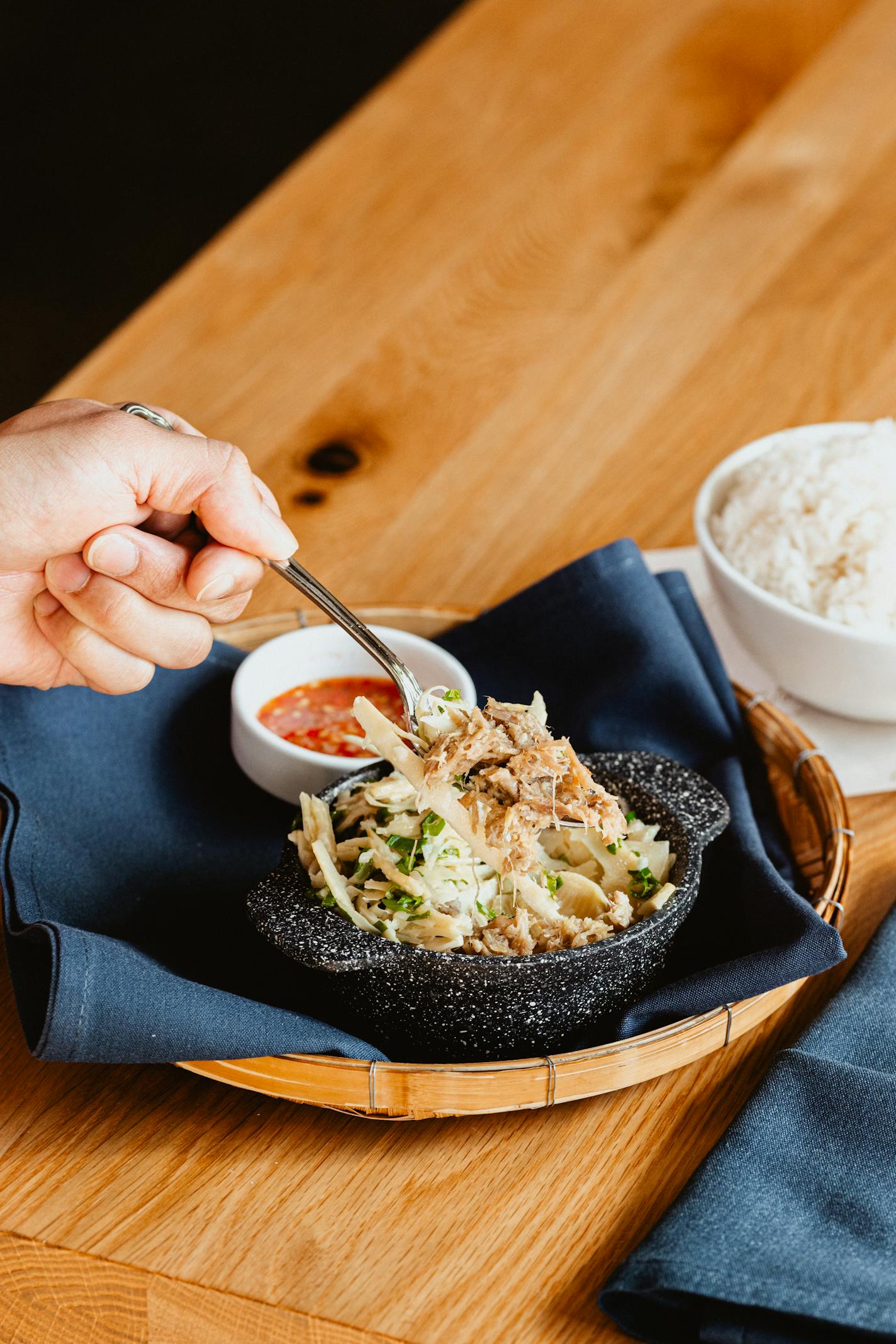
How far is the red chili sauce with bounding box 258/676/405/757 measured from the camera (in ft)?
5.58

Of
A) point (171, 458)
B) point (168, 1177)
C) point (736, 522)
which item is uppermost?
point (171, 458)

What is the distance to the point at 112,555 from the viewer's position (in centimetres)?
144

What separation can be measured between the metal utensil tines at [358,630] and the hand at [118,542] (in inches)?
1.2

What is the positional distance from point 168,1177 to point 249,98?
5.59 meters

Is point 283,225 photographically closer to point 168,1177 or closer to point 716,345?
point 716,345

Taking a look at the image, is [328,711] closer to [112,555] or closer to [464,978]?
[112,555]

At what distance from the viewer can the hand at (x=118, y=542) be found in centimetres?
139

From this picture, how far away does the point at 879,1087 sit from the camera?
122 cm

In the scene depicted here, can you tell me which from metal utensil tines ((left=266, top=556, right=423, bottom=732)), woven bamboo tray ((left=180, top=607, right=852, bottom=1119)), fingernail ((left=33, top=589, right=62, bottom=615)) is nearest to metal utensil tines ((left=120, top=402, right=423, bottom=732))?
metal utensil tines ((left=266, top=556, right=423, bottom=732))

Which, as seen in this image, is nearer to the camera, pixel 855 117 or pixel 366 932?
pixel 366 932

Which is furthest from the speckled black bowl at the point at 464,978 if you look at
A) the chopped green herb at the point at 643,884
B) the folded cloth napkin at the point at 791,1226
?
the folded cloth napkin at the point at 791,1226

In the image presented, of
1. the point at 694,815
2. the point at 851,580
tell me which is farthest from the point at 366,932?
the point at 851,580

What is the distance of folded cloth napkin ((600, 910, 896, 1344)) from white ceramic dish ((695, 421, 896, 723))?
0.51 m

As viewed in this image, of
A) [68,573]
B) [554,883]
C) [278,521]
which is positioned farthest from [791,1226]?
[68,573]
